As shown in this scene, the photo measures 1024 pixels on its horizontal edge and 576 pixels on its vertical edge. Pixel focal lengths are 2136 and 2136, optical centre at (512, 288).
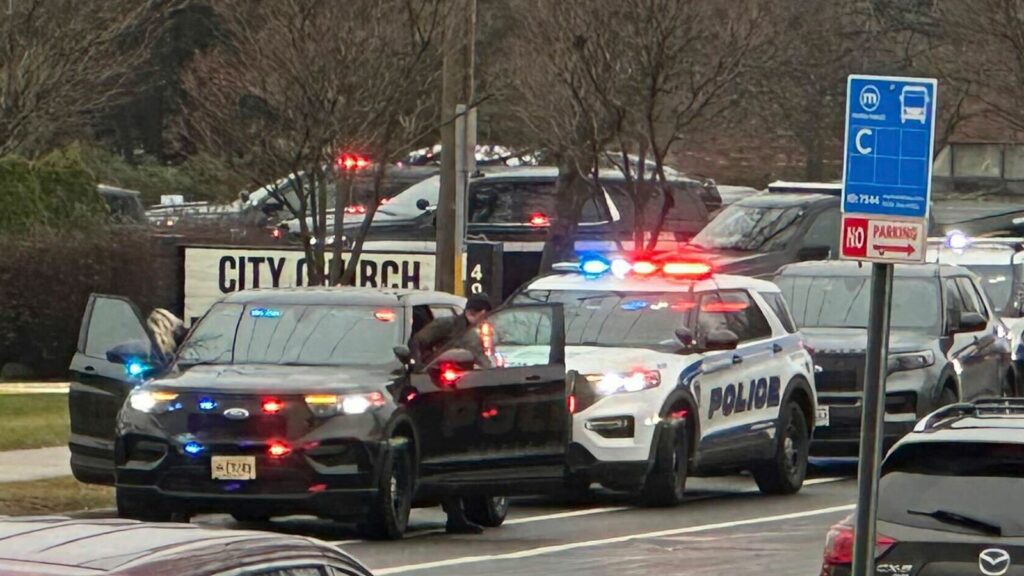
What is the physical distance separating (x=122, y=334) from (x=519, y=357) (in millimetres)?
3002

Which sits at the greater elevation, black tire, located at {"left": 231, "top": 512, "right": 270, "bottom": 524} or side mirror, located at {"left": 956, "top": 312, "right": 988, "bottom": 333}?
side mirror, located at {"left": 956, "top": 312, "right": 988, "bottom": 333}

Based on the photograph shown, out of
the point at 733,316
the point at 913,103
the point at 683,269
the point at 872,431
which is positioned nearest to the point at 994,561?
the point at 872,431

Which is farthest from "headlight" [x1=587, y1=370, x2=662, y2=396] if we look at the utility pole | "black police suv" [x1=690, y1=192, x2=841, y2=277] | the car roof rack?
"black police suv" [x1=690, y1=192, x2=841, y2=277]

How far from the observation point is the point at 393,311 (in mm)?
14664

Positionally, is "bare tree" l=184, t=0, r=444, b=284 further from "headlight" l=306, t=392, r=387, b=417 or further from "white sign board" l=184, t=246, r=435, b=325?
"headlight" l=306, t=392, r=387, b=417

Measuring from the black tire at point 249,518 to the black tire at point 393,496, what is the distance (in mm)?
696

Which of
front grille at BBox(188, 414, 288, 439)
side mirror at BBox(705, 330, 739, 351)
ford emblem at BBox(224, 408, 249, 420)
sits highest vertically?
side mirror at BBox(705, 330, 739, 351)

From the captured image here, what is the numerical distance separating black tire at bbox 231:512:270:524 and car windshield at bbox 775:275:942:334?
7554mm

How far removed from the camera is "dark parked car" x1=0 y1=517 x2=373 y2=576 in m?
4.82

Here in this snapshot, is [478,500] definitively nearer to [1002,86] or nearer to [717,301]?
[717,301]

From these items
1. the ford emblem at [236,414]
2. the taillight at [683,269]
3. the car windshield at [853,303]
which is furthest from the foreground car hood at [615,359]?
the car windshield at [853,303]

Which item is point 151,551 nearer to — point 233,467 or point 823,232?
point 233,467

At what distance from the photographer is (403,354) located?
555 inches

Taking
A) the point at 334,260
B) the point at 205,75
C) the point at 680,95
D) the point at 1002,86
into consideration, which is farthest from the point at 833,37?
the point at 334,260
